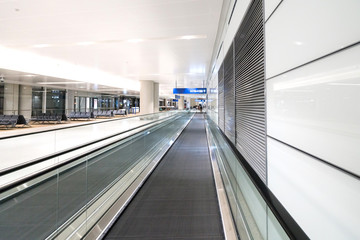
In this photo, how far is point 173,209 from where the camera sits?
125 inches

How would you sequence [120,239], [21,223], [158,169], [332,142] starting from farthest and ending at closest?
[158,169], [120,239], [21,223], [332,142]

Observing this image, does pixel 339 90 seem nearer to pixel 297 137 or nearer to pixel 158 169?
pixel 297 137

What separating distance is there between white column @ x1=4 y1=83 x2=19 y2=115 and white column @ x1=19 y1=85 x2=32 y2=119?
425 mm

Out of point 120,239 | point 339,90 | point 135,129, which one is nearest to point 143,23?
point 135,129

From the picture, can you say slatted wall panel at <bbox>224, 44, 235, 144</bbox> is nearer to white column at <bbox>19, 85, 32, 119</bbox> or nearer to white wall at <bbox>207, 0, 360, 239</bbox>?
white wall at <bbox>207, 0, 360, 239</bbox>

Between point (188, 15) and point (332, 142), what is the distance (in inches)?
214

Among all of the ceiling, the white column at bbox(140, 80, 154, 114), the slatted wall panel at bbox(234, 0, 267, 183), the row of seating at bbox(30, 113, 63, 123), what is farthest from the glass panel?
the row of seating at bbox(30, 113, 63, 123)

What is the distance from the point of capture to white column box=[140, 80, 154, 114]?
16688 millimetres

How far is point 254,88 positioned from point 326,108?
1339 mm

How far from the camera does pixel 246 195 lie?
208cm

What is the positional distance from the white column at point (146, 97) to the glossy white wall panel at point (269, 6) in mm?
15222

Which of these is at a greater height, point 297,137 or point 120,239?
point 297,137

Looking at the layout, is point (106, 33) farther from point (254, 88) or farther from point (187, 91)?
point (187, 91)

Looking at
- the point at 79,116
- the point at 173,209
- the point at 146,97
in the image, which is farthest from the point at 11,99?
the point at 173,209
